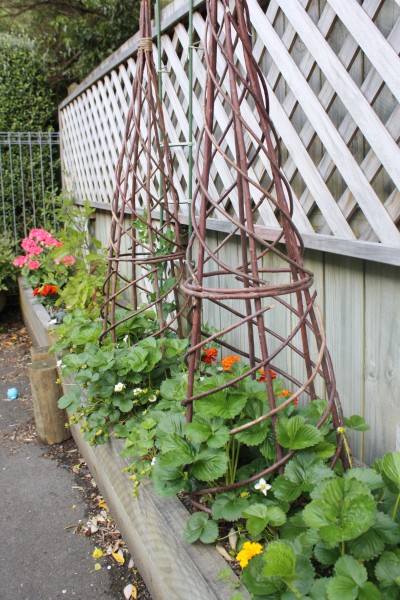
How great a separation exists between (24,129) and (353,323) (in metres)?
6.06

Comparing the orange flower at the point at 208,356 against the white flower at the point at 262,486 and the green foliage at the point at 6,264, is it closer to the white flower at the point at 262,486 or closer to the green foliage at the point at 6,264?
the white flower at the point at 262,486

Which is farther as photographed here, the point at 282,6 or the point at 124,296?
the point at 124,296

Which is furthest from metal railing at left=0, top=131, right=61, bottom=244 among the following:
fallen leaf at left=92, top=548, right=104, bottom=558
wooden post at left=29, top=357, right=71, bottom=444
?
fallen leaf at left=92, top=548, right=104, bottom=558

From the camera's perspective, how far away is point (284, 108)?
7.00 ft

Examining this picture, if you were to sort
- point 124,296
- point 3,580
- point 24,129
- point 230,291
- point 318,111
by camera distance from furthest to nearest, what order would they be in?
point 24,129, point 124,296, point 3,580, point 318,111, point 230,291

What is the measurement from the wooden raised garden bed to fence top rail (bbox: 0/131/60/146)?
17.0ft

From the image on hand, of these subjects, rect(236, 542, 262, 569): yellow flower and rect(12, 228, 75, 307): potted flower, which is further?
rect(12, 228, 75, 307): potted flower

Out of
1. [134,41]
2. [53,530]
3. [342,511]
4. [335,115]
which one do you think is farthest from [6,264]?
[342,511]

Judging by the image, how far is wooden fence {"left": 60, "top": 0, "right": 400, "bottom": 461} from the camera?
170cm

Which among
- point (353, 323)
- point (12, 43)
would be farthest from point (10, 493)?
point (12, 43)

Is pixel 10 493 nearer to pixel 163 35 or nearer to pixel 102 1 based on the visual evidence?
pixel 163 35

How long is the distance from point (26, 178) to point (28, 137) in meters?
0.47

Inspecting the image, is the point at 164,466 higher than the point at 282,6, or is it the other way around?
the point at 282,6

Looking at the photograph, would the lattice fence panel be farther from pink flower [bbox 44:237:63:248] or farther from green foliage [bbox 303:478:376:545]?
pink flower [bbox 44:237:63:248]
